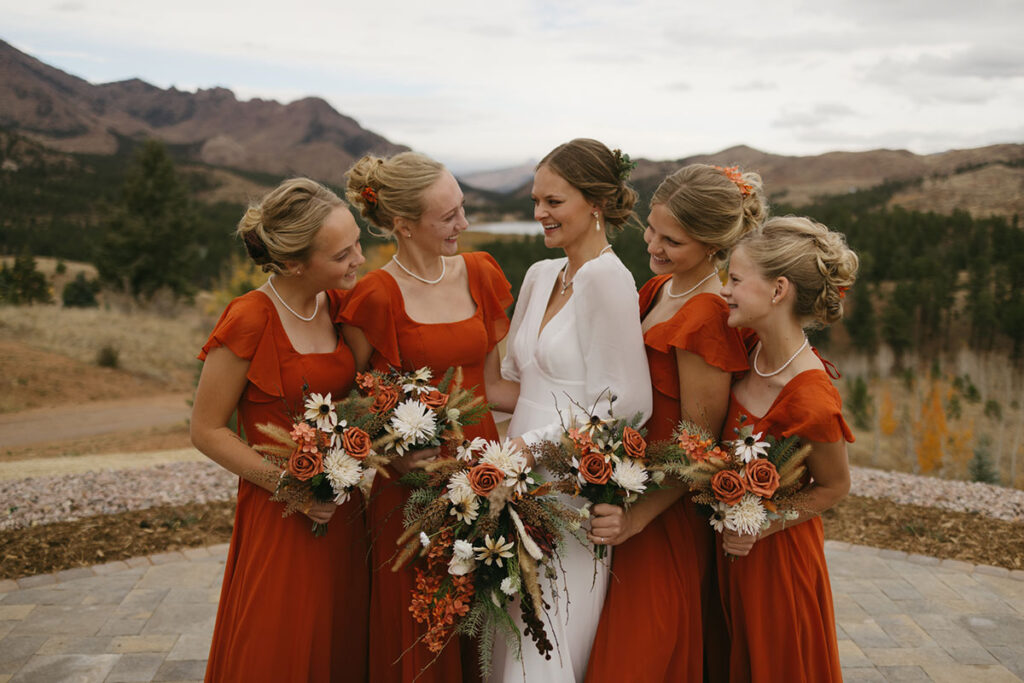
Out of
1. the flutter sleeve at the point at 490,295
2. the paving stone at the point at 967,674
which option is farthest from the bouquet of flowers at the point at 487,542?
the paving stone at the point at 967,674

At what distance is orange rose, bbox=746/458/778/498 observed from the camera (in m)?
2.72

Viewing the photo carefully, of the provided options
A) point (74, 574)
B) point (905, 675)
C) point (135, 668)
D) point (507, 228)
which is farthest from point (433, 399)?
A: point (507, 228)

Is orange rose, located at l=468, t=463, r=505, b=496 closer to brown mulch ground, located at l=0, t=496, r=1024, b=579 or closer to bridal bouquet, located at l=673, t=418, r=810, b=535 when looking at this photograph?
bridal bouquet, located at l=673, t=418, r=810, b=535

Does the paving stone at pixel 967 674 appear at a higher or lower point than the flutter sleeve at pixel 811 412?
lower

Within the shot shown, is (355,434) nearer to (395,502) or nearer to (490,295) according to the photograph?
(395,502)

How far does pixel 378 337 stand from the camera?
3.54 m

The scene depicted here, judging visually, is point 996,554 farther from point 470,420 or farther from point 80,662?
point 80,662

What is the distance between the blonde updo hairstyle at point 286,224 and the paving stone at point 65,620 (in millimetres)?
3397

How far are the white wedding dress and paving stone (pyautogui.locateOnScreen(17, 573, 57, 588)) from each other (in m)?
4.38

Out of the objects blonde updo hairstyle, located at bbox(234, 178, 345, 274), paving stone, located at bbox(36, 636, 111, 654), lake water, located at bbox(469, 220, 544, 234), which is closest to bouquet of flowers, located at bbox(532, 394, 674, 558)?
blonde updo hairstyle, located at bbox(234, 178, 345, 274)

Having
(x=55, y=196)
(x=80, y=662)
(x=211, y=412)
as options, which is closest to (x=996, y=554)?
(x=211, y=412)

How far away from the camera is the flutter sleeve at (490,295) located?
387cm

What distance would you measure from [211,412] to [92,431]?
55.1 ft

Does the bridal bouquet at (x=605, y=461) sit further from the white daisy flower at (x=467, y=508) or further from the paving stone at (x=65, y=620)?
the paving stone at (x=65, y=620)
